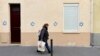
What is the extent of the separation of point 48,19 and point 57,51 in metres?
3.16

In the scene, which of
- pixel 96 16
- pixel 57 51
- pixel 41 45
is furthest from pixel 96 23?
pixel 41 45

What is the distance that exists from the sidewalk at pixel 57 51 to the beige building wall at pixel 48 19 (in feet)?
3.24

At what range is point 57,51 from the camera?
1884cm

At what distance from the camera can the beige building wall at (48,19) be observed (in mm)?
21172

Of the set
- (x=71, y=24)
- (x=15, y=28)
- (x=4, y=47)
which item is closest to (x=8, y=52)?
(x=4, y=47)

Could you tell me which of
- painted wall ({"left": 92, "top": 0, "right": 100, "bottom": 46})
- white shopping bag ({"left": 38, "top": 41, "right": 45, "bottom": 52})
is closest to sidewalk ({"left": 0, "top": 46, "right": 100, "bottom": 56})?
white shopping bag ({"left": 38, "top": 41, "right": 45, "bottom": 52})

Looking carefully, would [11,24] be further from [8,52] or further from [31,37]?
[8,52]

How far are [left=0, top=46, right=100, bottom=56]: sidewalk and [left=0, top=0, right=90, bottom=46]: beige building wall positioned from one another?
987mm

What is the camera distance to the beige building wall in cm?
2117

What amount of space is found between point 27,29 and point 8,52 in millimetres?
3313

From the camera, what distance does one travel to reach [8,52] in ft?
60.3

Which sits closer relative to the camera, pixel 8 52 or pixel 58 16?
pixel 8 52

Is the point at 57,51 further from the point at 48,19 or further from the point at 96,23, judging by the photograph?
the point at 96,23

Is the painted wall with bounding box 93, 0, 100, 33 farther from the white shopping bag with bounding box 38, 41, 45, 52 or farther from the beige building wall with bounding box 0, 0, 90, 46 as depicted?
the white shopping bag with bounding box 38, 41, 45, 52
